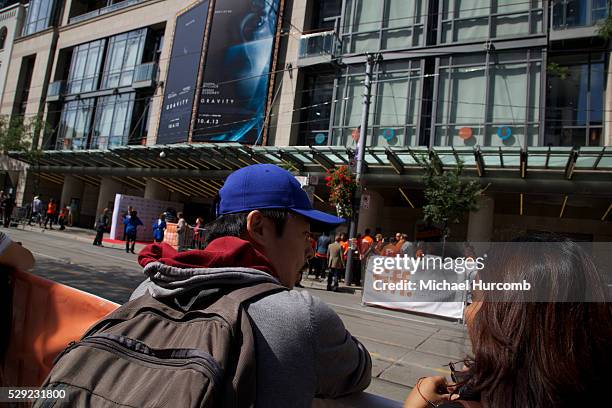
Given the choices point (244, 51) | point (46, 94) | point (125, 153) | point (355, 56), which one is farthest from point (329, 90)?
point (46, 94)

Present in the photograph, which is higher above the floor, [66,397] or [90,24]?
[90,24]

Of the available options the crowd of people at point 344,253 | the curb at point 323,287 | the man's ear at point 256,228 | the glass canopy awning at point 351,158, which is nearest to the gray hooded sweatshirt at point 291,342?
the man's ear at point 256,228

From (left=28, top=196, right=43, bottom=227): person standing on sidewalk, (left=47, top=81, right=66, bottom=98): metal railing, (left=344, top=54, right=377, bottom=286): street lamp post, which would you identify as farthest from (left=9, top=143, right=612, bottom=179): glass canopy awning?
(left=47, top=81, right=66, bottom=98): metal railing

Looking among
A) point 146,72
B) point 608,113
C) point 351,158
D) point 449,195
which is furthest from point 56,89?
point 608,113

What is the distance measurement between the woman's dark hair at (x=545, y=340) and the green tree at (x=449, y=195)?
13.7 m

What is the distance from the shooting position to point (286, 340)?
3.41 ft

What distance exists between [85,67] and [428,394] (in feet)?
127

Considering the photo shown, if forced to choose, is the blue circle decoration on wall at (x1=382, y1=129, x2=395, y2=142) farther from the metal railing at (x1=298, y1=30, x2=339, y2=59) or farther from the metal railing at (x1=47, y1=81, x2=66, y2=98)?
the metal railing at (x1=47, y1=81, x2=66, y2=98)

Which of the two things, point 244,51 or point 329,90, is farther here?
point 244,51

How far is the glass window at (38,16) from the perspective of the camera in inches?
1490

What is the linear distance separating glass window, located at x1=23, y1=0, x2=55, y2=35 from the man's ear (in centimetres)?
4579

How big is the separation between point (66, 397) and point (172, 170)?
2577 cm

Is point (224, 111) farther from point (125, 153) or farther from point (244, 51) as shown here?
point (125, 153)

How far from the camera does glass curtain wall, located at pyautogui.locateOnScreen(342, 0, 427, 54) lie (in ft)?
61.8
